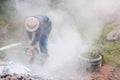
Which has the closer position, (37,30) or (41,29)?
(37,30)

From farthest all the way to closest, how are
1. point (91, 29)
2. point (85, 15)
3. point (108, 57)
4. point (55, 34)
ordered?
point (85, 15) < point (91, 29) < point (55, 34) < point (108, 57)

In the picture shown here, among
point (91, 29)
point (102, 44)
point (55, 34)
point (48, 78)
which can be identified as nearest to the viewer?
point (48, 78)

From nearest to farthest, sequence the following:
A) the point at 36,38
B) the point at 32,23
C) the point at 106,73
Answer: the point at 32,23 → the point at 36,38 → the point at 106,73

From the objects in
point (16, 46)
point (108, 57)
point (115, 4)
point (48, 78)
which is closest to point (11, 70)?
point (48, 78)

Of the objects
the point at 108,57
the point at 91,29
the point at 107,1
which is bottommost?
the point at 108,57

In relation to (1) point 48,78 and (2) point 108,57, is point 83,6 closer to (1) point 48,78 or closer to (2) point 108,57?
(2) point 108,57

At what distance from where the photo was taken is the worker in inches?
292

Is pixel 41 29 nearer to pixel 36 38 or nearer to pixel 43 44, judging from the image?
pixel 36 38

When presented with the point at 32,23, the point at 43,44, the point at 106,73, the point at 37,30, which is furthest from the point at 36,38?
the point at 106,73

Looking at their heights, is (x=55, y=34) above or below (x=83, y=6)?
below

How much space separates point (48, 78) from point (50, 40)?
9.73 feet

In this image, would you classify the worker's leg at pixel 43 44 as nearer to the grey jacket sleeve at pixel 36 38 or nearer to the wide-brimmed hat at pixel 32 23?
the grey jacket sleeve at pixel 36 38

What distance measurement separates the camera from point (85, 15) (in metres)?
13.2

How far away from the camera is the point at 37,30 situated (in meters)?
7.46
